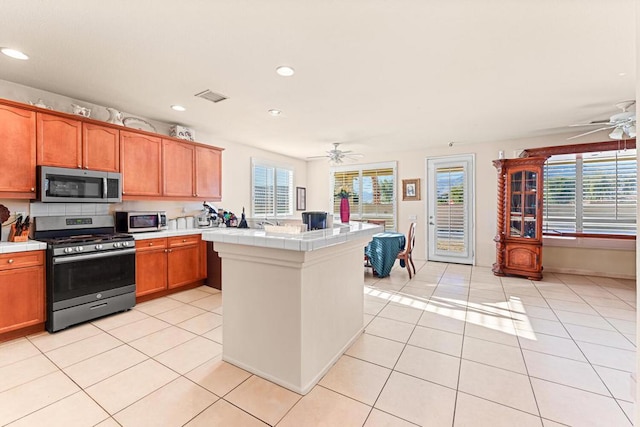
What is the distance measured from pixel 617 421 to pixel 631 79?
3052mm

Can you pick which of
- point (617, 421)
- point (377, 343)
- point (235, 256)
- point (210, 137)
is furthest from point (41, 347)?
point (617, 421)

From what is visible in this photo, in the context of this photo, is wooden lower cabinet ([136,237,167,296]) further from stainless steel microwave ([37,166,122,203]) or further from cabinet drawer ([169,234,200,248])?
stainless steel microwave ([37,166,122,203])

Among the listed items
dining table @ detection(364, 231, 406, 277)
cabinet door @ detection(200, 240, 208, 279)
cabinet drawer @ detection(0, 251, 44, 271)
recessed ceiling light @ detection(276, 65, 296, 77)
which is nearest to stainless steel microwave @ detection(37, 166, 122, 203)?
cabinet drawer @ detection(0, 251, 44, 271)

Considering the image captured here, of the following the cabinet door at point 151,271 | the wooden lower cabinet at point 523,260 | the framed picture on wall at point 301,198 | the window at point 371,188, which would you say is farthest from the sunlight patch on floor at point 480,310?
the framed picture on wall at point 301,198

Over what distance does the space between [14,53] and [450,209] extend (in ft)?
21.6

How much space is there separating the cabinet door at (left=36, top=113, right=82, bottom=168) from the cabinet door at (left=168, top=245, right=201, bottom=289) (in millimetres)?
1542

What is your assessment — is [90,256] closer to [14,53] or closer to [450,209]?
[14,53]

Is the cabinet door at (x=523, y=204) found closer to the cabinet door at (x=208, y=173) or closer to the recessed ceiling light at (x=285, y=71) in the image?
the recessed ceiling light at (x=285, y=71)

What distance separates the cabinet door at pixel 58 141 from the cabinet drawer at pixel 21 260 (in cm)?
93

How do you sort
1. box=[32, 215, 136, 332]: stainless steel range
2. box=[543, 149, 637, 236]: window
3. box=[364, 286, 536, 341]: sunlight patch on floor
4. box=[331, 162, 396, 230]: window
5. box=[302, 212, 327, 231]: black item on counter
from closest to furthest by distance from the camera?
box=[302, 212, 327, 231]: black item on counter → box=[32, 215, 136, 332]: stainless steel range → box=[364, 286, 536, 341]: sunlight patch on floor → box=[543, 149, 637, 236]: window → box=[331, 162, 396, 230]: window

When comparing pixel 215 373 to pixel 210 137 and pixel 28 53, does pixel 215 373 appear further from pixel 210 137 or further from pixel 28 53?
pixel 210 137

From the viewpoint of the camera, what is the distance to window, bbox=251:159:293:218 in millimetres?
5945

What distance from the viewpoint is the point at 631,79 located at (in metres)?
2.73

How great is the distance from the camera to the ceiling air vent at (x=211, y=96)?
3.12 m
